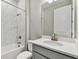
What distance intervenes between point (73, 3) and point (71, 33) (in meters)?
0.61

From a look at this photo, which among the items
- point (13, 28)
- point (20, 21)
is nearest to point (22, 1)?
point (20, 21)

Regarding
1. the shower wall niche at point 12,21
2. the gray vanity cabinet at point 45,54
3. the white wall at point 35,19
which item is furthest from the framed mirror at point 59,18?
the shower wall niche at point 12,21

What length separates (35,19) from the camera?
2242mm

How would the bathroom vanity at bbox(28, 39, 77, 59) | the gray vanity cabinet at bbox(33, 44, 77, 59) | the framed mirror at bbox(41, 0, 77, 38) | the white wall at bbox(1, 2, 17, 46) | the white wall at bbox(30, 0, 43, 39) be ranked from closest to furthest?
1. the bathroom vanity at bbox(28, 39, 77, 59)
2. the gray vanity cabinet at bbox(33, 44, 77, 59)
3. the framed mirror at bbox(41, 0, 77, 38)
4. the white wall at bbox(30, 0, 43, 39)
5. the white wall at bbox(1, 2, 17, 46)

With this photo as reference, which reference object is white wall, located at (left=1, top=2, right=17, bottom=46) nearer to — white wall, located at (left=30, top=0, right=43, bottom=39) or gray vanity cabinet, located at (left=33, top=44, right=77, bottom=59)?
white wall, located at (left=30, top=0, right=43, bottom=39)

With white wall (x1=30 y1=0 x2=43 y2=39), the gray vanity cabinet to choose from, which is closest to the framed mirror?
white wall (x1=30 y1=0 x2=43 y2=39)

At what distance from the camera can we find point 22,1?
7.52 feet

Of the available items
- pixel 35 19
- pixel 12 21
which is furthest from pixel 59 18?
pixel 12 21

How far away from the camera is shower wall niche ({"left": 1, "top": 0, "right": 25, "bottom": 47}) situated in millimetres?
2266

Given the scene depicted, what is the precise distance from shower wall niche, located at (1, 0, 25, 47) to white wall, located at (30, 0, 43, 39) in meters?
0.27

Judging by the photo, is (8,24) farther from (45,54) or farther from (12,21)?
(45,54)

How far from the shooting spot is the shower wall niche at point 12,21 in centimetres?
227

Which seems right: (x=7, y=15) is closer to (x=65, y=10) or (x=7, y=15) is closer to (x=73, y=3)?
(x=65, y=10)

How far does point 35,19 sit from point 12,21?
92cm
